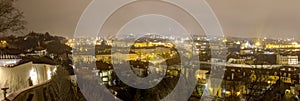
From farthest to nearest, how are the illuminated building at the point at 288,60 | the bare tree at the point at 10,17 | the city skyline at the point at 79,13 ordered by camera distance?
the illuminated building at the point at 288,60 < the city skyline at the point at 79,13 < the bare tree at the point at 10,17

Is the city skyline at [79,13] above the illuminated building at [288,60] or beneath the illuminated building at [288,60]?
above

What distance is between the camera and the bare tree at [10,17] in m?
5.45

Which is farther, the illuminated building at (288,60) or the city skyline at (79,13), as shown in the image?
the illuminated building at (288,60)

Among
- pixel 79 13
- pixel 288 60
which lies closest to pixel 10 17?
pixel 79 13

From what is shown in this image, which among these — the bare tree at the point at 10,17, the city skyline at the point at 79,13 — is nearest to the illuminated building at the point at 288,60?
the city skyline at the point at 79,13

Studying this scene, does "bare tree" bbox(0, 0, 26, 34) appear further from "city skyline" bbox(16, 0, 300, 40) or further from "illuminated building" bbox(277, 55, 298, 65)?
"illuminated building" bbox(277, 55, 298, 65)

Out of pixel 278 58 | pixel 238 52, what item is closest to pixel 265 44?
pixel 278 58

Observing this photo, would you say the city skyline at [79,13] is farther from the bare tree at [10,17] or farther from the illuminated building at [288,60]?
the illuminated building at [288,60]

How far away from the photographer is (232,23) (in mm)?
14680

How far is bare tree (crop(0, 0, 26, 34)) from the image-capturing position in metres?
5.45

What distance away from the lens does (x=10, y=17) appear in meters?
5.56

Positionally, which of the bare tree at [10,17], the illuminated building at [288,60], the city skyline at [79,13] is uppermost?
the city skyline at [79,13]

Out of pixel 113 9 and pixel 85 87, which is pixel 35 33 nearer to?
pixel 113 9

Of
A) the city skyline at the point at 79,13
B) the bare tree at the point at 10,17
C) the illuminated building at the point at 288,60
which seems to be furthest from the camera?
the illuminated building at the point at 288,60
